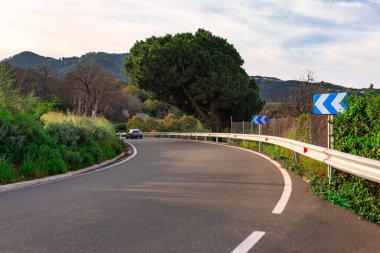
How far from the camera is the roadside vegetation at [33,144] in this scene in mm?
12164

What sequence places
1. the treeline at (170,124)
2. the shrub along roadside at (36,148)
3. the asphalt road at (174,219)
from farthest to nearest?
1. the treeline at (170,124)
2. the shrub along roadside at (36,148)
3. the asphalt road at (174,219)

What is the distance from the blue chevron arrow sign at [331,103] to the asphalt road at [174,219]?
1.77 meters

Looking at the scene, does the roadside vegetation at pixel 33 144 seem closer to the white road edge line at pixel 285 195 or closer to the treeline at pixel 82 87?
the white road edge line at pixel 285 195

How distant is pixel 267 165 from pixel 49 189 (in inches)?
280

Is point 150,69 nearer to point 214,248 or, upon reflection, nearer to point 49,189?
point 49,189

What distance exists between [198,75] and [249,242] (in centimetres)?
3817

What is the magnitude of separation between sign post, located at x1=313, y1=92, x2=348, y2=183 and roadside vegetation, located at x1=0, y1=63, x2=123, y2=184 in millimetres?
7620

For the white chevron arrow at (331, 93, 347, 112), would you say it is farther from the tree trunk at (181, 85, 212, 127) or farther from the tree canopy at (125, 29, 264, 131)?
the tree trunk at (181, 85, 212, 127)

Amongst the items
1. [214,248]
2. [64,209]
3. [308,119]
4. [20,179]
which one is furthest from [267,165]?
[214,248]

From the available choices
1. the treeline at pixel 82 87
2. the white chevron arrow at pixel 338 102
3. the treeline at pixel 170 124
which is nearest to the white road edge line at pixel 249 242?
the white chevron arrow at pixel 338 102

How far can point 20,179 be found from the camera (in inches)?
453

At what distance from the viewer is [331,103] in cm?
975

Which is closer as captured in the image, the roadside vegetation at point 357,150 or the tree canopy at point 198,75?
the roadside vegetation at point 357,150

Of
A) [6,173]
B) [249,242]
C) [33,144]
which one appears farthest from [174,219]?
[33,144]
